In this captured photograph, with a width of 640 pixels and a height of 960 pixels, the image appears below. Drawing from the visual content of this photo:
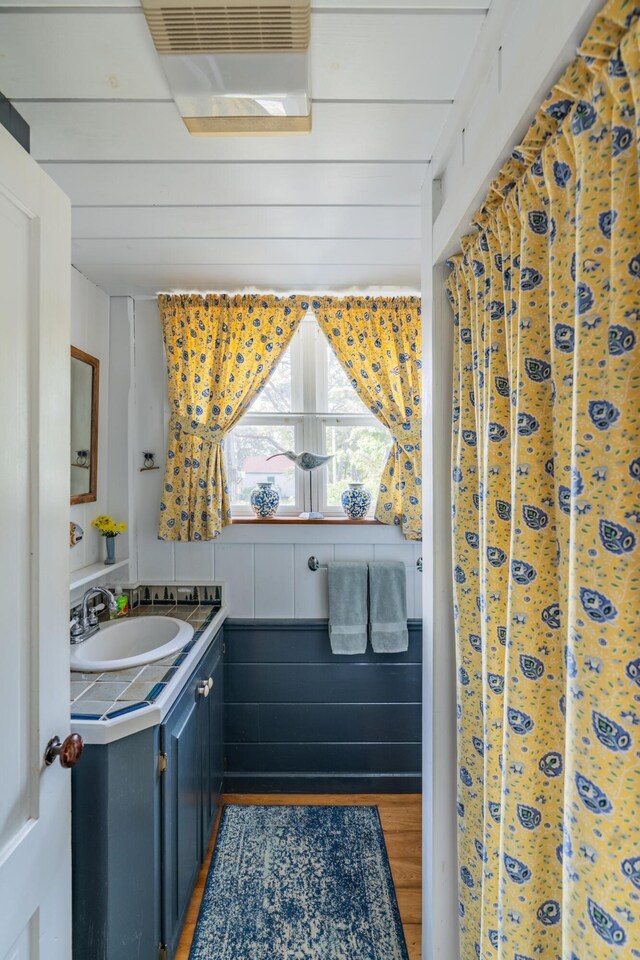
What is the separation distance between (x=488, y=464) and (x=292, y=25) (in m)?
0.90

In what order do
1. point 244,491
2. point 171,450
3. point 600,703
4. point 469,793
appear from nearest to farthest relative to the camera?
1. point 600,703
2. point 469,793
3. point 171,450
4. point 244,491

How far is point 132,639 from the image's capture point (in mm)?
1954

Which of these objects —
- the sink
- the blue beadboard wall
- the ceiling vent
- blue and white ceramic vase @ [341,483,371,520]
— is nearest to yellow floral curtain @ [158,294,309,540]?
→ the sink

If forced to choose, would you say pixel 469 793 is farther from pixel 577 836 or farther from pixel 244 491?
pixel 244 491

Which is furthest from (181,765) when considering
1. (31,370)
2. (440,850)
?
(31,370)

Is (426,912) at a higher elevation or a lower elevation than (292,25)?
lower

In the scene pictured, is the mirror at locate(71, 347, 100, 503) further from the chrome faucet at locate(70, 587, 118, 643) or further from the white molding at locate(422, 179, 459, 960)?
the white molding at locate(422, 179, 459, 960)

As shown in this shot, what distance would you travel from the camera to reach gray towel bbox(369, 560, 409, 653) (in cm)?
218

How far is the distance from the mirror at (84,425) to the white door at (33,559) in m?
1.05

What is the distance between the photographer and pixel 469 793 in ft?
3.63

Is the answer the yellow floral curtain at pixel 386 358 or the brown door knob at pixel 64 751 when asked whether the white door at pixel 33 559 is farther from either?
the yellow floral curtain at pixel 386 358

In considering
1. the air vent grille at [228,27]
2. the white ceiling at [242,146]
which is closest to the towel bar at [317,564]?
the white ceiling at [242,146]

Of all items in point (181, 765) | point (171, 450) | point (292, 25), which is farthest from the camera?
point (171, 450)

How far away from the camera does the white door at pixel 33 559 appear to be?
0.79m
